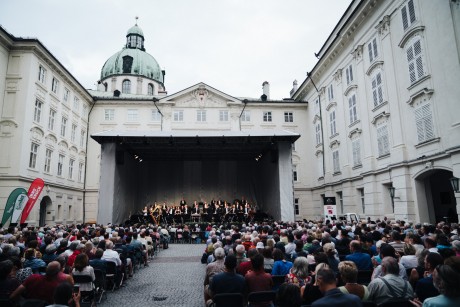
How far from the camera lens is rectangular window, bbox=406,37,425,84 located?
14.6 meters

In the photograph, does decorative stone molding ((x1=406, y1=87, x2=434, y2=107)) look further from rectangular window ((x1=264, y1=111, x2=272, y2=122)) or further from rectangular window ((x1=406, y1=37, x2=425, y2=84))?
rectangular window ((x1=264, y1=111, x2=272, y2=122))

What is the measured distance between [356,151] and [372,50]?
6.48 m

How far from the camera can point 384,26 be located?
1727cm

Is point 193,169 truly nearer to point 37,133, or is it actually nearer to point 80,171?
point 80,171

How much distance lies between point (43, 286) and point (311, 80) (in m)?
26.5

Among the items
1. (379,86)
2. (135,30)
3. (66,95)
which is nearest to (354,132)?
(379,86)

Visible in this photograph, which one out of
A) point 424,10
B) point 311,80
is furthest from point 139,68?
point 424,10

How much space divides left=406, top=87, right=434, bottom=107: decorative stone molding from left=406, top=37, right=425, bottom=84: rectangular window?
744mm

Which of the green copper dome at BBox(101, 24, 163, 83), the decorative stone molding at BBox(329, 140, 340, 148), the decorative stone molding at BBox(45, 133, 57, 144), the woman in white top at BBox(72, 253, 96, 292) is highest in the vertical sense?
the green copper dome at BBox(101, 24, 163, 83)

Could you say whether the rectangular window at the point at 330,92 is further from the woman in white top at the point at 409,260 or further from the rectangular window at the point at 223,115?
the woman in white top at the point at 409,260

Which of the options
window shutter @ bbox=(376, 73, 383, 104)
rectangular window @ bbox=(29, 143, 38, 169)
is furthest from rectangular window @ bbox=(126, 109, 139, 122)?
window shutter @ bbox=(376, 73, 383, 104)

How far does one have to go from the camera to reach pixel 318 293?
3938 millimetres

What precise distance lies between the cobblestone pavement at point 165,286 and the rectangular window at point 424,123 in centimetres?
1167

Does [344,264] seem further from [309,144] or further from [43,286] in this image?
[309,144]
